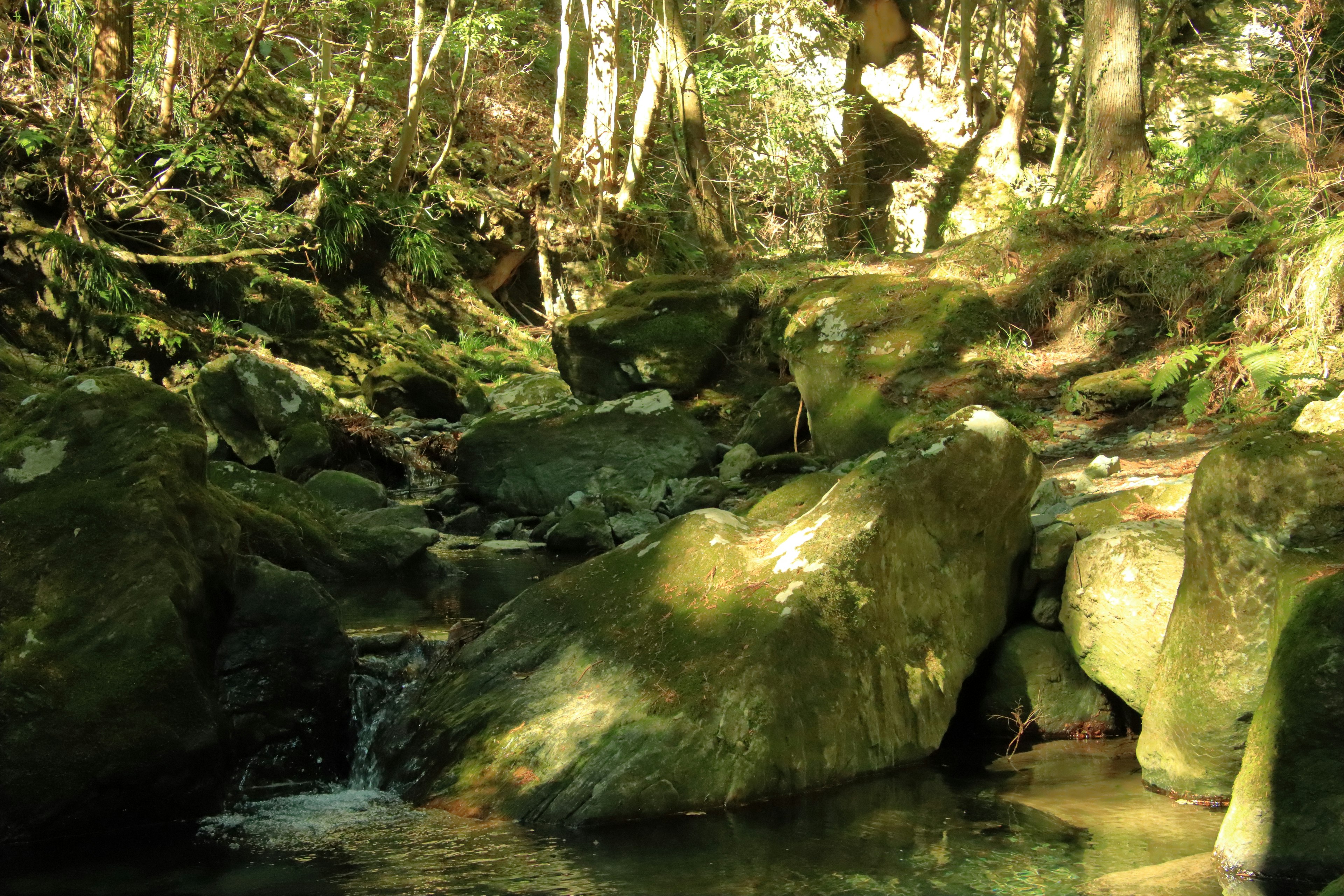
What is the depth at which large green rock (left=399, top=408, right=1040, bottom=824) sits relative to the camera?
386cm

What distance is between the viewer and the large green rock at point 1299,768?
2906mm

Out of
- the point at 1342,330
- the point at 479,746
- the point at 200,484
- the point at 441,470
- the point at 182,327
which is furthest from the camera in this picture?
the point at 182,327

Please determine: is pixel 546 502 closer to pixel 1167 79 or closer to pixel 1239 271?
pixel 1239 271

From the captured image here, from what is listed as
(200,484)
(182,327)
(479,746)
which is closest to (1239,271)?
(479,746)

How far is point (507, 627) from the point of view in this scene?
193 inches

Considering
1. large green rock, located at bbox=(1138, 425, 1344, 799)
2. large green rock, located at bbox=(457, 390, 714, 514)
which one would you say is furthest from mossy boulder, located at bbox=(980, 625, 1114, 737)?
large green rock, located at bbox=(457, 390, 714, 514)

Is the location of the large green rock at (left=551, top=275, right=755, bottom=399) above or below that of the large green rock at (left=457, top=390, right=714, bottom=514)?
above

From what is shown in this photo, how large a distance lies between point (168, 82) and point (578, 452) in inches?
312

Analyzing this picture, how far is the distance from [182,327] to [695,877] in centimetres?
1029

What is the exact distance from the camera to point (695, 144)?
1295cm

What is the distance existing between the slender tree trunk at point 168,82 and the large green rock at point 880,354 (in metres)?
8.41

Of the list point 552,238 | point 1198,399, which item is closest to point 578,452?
point 1198,399

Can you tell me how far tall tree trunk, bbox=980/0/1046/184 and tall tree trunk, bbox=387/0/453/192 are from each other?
29.3ft

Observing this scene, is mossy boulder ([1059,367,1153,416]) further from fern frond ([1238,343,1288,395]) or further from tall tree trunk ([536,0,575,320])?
tall tree trunk ([536,0,575,320])
